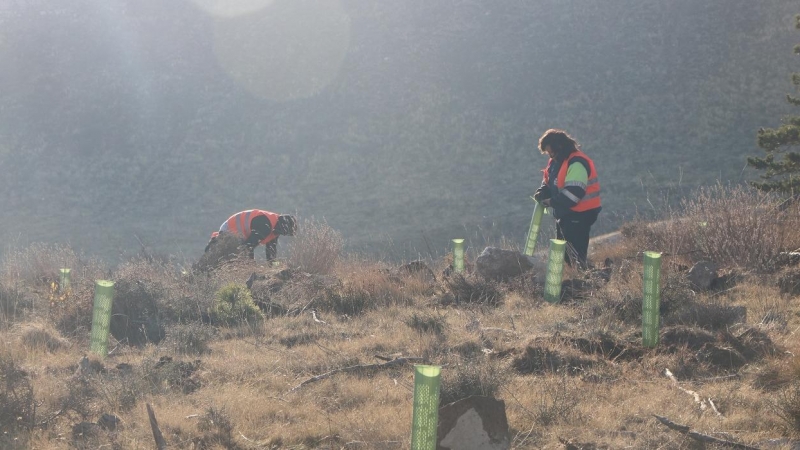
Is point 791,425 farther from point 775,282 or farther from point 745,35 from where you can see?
point 745,35

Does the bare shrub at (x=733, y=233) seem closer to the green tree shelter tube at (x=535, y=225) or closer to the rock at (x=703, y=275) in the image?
the rock at (x=703, y=275)

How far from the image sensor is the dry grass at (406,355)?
4.26m

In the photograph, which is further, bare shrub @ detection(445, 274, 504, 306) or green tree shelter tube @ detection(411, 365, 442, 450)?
bare shrub @ detection(445, 274, 504, 306)

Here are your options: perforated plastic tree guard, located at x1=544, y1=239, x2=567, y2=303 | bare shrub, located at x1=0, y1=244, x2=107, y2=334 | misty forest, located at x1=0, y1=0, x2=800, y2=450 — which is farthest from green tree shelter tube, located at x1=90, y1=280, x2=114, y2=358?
perforated plastic tree guard, located at x1=544, y1=239, x2=567, y2=303

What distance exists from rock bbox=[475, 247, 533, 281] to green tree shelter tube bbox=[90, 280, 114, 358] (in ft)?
12.8

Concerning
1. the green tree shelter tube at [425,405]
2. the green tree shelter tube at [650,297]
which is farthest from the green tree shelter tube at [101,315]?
the green tree shelter tube at [650,297]

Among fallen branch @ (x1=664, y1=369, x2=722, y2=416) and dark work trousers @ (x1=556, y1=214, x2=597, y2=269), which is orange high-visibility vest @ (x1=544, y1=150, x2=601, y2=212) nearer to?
dark work trousers @ (x1=556, y1=214, x2=597, y2=269)

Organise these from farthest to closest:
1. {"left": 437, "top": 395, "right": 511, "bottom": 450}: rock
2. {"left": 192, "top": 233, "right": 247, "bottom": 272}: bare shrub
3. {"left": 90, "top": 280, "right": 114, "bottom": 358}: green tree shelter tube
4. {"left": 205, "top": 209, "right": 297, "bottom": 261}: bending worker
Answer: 1. {"left": 205, "top": 209, "right": 297, "bottom": 261}: bending worker
2. {"left": 192, "top": 233, "right": 247, "bottom": 272}: bare shrub
3. {"left": 90, "top": 280, "right": 114, "bottom": 358}: green tree shelter tube
4. {"left": 437, "top": 395, "right": 511, "bottom": 450}: rock

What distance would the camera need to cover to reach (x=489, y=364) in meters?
4.83

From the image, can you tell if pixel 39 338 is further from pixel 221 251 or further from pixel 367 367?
pixel 221 251

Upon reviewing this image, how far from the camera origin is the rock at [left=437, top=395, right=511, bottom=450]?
396 centimetres

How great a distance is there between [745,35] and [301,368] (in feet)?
104

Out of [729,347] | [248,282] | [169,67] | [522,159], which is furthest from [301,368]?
[169,67]

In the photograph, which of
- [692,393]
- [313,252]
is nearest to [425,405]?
[692,393]
